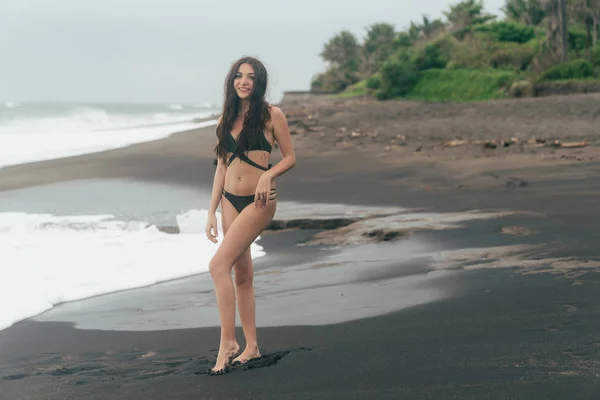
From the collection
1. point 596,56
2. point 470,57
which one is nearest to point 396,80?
point 470,57

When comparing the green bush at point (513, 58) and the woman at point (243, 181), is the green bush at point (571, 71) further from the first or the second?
the woman at point (243, 181)

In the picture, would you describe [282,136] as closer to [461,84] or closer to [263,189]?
[263,189]

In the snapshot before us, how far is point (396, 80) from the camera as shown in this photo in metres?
41.8

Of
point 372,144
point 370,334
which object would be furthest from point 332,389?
point 372,144

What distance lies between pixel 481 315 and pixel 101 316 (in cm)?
291

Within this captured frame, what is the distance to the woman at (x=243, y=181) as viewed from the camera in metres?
4.60

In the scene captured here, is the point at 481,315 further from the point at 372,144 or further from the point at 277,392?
the point at 372,144

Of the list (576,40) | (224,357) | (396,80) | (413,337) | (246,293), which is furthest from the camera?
(396,80)

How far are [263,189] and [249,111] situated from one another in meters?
0.45

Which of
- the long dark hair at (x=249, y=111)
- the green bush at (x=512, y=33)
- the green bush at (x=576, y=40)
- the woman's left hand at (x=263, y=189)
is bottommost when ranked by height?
the woman's left hand at (x=263, y=189)

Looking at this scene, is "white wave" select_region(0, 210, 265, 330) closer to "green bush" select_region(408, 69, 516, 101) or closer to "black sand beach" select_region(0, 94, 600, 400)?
"black sand beach" select_region(0, 94, 600, 400)

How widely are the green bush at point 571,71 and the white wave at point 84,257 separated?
78.3 ft

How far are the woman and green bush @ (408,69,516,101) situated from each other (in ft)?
95.7

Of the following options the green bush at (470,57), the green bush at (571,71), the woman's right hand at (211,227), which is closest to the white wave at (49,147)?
the green bush at (571,71)
